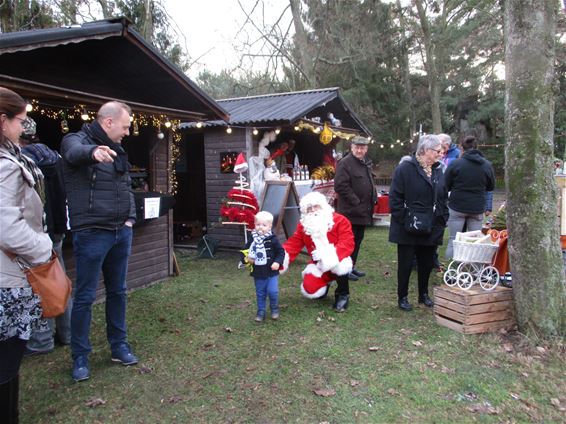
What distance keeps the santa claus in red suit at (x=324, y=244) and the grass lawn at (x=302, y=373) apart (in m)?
0.28

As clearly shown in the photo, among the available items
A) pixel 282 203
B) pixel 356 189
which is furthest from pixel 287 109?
pixel 356 189

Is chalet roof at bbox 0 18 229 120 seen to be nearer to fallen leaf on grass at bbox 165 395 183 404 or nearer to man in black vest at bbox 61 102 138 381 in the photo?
man in black vest at bbox 61 102 138 381

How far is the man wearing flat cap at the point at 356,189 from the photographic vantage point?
5.80 m

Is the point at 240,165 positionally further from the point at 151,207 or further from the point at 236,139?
the point at 151,207

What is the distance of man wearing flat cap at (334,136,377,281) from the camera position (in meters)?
5.80

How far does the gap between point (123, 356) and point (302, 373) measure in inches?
58.2

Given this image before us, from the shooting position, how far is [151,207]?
223 inches

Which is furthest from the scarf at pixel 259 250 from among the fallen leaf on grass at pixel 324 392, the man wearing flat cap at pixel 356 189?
the man wearing flat cap at pixel 356 189

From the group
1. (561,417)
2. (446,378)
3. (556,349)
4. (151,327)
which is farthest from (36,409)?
(556,349)

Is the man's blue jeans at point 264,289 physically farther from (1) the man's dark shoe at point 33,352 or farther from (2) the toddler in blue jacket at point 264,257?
(1) the man's dark shoe at point 33,352

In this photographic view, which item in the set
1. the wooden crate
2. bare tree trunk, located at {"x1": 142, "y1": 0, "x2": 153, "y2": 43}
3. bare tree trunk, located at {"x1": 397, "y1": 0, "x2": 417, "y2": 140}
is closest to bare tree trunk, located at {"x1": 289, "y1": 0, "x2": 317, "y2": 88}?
bare tree trunk, located at {"x1": 397, "y1": 0, "x2": 417, "y2": 140}

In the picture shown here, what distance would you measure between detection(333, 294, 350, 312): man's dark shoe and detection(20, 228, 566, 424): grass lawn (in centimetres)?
12

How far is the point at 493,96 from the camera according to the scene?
2245cm

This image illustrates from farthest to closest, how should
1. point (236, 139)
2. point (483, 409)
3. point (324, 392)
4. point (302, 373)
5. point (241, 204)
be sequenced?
point (236, 139)
point (241, 204)
point (302, 373)
point (324, 392)
point (483, 409)
